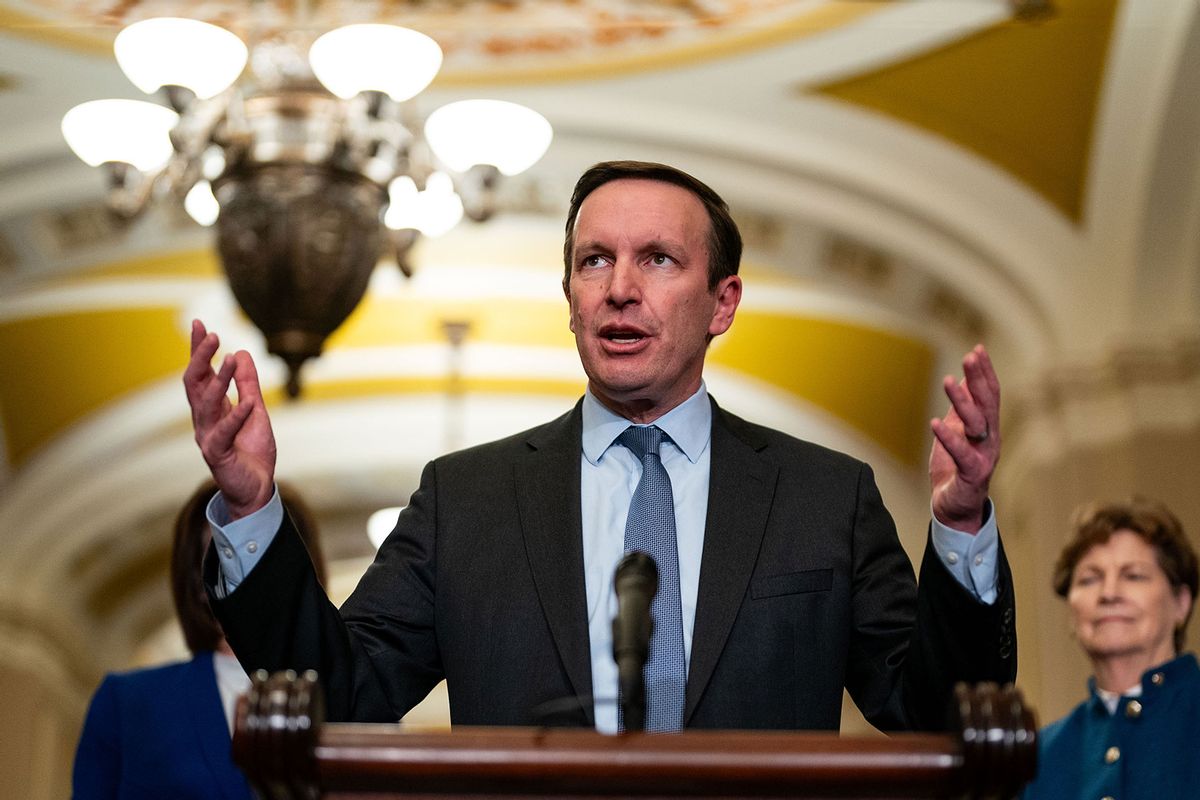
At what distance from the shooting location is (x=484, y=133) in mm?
6422

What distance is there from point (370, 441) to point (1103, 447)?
5.89 meters

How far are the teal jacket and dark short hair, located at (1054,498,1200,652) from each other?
0.68ft

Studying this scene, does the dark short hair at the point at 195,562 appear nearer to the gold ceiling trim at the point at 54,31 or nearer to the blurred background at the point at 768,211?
the blurred background at the point at 768,211

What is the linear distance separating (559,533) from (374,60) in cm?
390

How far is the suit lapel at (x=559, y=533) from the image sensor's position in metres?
2.21

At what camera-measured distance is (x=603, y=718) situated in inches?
86.9

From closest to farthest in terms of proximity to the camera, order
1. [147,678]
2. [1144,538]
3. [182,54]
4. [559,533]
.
Answer: [559,533]
[147,678]
[1144,538]
[182,54]

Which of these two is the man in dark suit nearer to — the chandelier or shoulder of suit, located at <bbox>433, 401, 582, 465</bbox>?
shoulder of suit, located at <bbox>433, 401, 582, 465</bbox>

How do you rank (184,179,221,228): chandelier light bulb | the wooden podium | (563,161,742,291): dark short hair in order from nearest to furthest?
the wooden podium
(563,161,742,291): dark short hair
(184,179,221,228): chandelier light bulb

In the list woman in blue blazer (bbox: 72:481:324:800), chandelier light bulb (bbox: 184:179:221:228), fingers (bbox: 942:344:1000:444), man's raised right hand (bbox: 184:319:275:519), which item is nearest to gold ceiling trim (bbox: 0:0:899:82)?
chandelier light bulb (bbox: 184:179:221:228)

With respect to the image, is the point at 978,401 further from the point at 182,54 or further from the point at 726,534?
the point at 182,54

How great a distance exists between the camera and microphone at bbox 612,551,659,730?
1733 millimetres

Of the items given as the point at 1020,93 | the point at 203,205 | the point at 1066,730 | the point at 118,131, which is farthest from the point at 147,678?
the point at 1020,93

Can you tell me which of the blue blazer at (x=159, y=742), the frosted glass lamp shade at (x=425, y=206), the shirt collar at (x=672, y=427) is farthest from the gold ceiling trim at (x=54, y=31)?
the shirt collar at (x=672, y=427)
